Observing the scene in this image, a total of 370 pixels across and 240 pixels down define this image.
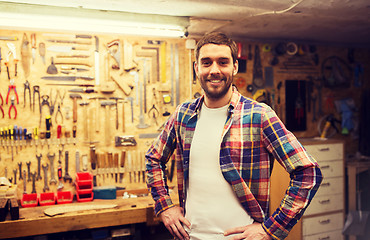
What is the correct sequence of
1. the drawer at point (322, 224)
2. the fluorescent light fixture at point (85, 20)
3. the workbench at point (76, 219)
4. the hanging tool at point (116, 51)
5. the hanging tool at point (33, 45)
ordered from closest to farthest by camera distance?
the fluorescent light fixture at point (85, 20) < the workbench at point (76, 219) < the hanging tool at point (33, 45) < the hanging tool at point (116, 51) < the drawer at point (322, 224)

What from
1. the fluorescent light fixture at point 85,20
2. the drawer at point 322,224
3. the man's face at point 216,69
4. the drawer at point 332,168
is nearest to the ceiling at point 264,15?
the fluorescent light fixture at point 85,20

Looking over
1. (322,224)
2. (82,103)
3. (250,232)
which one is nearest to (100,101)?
(82,103)

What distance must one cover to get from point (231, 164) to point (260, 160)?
142 millimetres

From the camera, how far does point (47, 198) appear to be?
3.23 m

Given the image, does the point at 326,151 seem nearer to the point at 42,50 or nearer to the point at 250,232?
the point at 250,232

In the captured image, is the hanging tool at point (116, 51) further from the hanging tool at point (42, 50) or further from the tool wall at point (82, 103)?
the hanging tool at point (42, 50)

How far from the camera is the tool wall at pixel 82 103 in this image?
10.5ft

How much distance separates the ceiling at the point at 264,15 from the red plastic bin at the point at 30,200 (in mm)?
1752

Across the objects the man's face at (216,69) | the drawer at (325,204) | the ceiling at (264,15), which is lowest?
the drawer at (325,204)

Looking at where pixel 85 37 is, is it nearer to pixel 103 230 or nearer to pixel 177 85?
pixel 177 85

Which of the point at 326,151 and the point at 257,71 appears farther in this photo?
the point at 257,71

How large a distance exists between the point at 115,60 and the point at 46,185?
143 centimetres

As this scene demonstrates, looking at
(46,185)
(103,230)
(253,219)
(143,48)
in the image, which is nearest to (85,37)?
(143,48)

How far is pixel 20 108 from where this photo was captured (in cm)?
320
